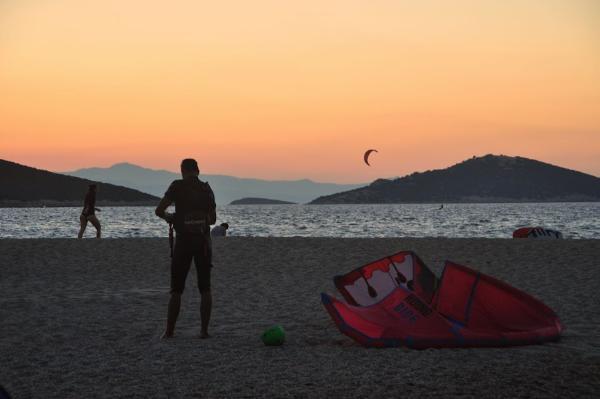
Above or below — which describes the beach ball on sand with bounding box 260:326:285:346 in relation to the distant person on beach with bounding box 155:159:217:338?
below

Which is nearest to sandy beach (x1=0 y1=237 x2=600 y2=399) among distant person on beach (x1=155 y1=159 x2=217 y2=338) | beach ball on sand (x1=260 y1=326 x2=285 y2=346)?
beach ball on sand (x1=260 y1=326 x2=285 y2=346)

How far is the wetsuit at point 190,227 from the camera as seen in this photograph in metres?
8.09

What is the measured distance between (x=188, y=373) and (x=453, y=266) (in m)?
3.44

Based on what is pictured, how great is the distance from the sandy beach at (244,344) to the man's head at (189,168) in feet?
6.17

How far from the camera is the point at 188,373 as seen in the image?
6602 mm

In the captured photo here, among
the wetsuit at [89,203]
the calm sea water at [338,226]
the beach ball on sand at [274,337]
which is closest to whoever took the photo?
the beach ball on sand at [274,337]

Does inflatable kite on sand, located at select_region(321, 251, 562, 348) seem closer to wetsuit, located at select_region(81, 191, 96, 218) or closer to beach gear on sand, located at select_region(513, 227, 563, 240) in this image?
wetsuit, located at select_region(81, 191, 96, 218)

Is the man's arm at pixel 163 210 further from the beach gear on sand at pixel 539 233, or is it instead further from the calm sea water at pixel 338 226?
the calm sea water at pixel 338 226

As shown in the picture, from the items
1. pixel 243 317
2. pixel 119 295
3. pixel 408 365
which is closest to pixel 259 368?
pixel 408 365

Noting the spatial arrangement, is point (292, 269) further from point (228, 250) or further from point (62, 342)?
point (62, 342)

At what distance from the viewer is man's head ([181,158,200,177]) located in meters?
8.27

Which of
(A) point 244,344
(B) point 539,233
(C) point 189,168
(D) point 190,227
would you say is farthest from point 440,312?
(B) point 539,233

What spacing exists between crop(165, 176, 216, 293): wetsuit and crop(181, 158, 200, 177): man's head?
0.23 feet

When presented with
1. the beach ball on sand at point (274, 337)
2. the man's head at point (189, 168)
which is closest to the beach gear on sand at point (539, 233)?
the beach ball on sand at point (274, 337)
